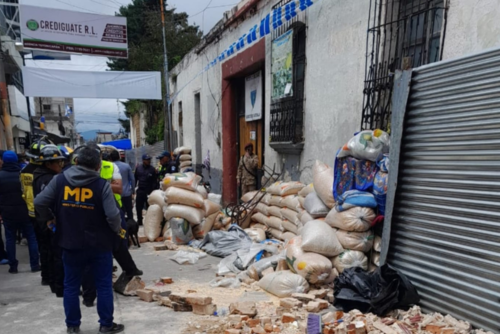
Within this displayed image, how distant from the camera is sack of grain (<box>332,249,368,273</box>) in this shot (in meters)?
3.80

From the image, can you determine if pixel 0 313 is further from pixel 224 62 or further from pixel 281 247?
pixel 224 62

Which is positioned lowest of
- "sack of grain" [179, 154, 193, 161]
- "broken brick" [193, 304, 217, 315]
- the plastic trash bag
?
the plastic trash bag

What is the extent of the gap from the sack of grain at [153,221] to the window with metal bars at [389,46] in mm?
3945

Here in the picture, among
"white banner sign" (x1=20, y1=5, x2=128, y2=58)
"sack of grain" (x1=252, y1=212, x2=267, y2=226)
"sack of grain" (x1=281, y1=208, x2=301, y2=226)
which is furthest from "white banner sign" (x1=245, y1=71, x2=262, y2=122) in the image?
"white banner sign" (x1=20, y1=5, x2=128, y2=58)

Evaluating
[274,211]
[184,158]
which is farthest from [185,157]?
[274,211]

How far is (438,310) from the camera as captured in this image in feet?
9.66

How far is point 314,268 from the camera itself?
3686mm

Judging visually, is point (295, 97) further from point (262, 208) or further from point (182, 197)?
point (182, 197)

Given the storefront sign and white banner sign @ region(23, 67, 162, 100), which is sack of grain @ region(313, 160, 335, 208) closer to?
the storefront sign

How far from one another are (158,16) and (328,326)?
23.0m

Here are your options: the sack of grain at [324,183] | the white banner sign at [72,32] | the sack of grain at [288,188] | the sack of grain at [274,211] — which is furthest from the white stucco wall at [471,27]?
the white banner sign at [72,32]

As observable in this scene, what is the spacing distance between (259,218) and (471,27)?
4447 mm

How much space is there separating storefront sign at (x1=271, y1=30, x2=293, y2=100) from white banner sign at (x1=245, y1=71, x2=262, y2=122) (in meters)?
1.18

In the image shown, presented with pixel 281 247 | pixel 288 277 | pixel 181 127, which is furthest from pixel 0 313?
pixel 181 127
